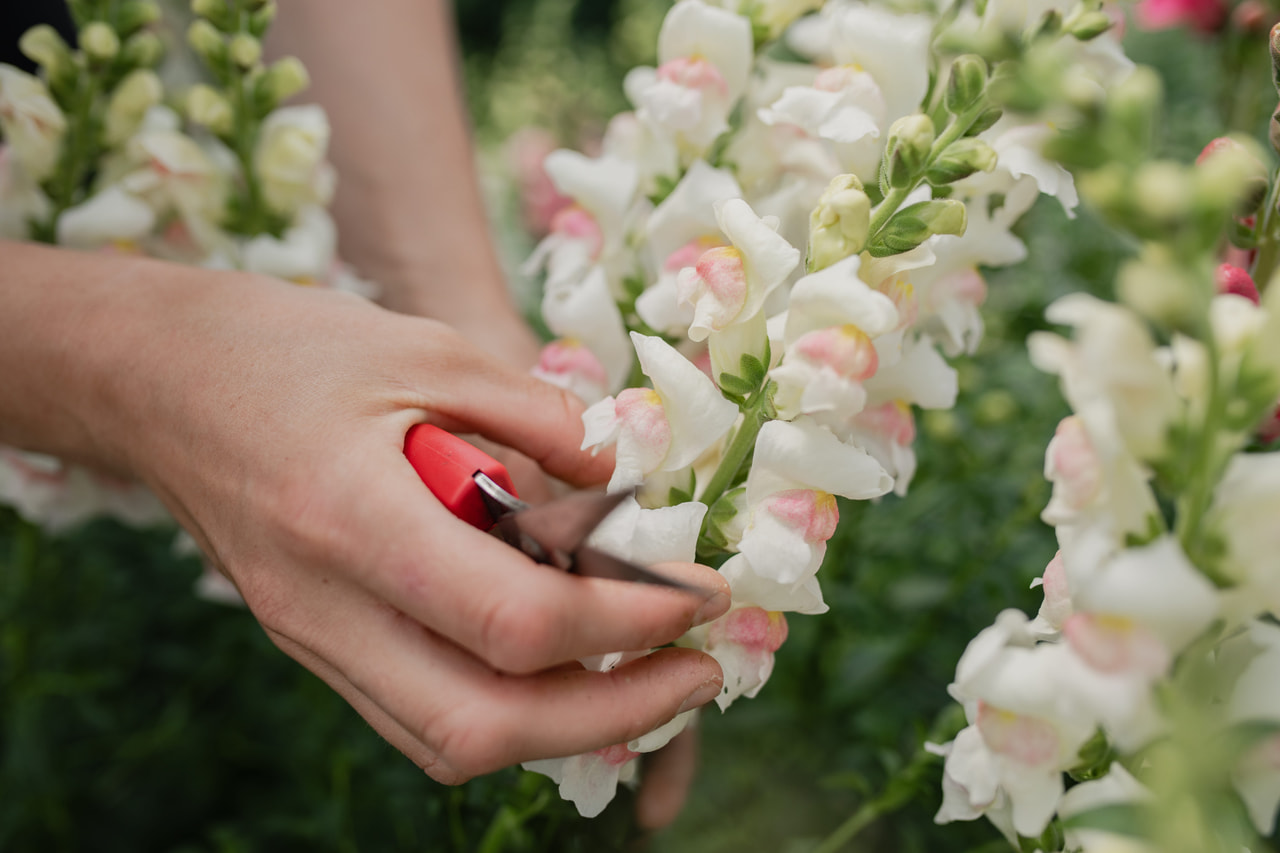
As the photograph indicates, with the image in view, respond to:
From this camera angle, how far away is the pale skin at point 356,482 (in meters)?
0.43

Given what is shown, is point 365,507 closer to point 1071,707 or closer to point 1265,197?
point 1071,707

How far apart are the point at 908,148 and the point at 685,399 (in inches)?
6.7

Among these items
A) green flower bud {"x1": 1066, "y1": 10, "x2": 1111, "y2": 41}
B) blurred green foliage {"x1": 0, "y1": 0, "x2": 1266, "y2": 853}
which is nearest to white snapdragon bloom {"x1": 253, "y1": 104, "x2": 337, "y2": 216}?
blurred green foliage {"x1": 0, "y1": 0, "x2": 1266, "y2": 853}

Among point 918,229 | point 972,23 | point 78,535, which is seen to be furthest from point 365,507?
point 78,535

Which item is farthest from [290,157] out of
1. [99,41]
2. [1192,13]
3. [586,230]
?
[1192,13]

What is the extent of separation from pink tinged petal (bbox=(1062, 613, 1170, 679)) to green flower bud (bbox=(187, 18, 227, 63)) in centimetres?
73

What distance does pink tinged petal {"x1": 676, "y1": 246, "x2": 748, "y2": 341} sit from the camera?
1.65 ft

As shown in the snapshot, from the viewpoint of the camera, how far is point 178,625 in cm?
117

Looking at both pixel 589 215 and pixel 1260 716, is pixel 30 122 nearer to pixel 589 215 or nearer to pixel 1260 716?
pixel 589 215

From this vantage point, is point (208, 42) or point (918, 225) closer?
point (918, 225)

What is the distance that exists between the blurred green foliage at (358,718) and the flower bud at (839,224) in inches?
17.2

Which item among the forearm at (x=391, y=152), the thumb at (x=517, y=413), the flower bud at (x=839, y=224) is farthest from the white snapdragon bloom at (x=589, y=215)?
the forearm at (x=391, y=152)

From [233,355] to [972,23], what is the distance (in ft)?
1.62

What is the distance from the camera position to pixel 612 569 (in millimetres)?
406
